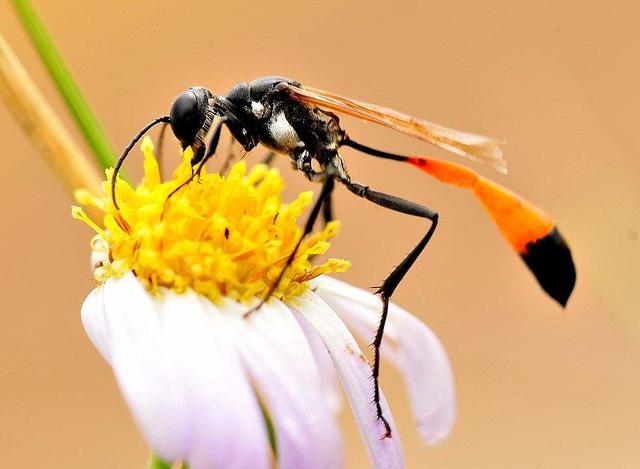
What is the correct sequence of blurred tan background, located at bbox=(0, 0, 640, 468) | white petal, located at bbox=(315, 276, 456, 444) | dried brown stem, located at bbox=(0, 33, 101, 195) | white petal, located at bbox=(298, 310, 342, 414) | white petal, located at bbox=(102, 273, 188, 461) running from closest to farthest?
white petal, located at bbox=(102, 273, 188, 461) → dried brown stem, located at bbox=(0, 33, 101, 195) → white petal, located at bbox=(298, 310, 342, 414) → white petal, located at bbox=(315, 276, 456, 444) → blurred tan background, located at bbox=(0, 0, 640, 468)

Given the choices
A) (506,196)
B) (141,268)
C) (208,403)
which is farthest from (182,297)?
(506,196)

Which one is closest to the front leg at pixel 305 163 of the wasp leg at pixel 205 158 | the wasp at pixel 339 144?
the wasp at pixel 339 144

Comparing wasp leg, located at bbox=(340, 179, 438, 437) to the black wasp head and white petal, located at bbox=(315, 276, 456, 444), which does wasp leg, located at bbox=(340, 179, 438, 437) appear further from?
the black wasp head

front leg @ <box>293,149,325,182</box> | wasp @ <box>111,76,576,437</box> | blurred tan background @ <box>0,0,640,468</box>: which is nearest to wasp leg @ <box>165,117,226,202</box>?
wasp @ <box>111,76,576,437</box>

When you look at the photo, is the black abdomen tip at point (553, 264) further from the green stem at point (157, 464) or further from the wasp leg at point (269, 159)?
the green stem at point (157, 464)

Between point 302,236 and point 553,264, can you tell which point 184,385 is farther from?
point 553,264

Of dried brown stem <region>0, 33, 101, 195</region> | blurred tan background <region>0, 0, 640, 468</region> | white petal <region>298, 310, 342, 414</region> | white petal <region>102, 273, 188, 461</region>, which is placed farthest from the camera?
blurred tan background <region>0, 0, 640, 468</region>

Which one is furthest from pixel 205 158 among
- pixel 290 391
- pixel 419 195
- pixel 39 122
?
pixel 419 195
